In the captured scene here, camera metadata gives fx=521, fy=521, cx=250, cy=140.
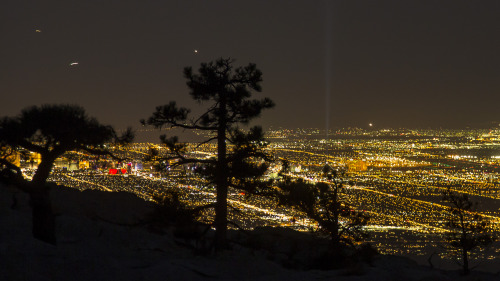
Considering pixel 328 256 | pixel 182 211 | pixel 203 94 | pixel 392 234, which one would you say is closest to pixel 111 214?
pixel 182 211

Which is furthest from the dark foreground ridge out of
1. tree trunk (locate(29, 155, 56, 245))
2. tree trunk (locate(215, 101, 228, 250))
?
tree trunk (locate(215, 101, 228, 250))

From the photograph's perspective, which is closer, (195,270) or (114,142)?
(195,270)

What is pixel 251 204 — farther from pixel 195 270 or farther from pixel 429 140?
pixel 429 140

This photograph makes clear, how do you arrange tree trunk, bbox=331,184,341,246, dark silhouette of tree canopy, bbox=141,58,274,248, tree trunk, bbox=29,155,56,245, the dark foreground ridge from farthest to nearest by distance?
tree trunk, bbox=331,184,341,246 → dark silhouette of tree canopy, bbox=141,58,274,248 → tree trunk, bbox=29,155,56,245 → the dark foreground ridge

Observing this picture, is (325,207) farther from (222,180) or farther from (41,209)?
(41,209)

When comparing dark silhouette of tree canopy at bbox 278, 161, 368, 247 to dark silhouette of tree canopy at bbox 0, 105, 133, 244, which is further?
dark silhouette of tree canopy at bbox 278, 161, 368, 247

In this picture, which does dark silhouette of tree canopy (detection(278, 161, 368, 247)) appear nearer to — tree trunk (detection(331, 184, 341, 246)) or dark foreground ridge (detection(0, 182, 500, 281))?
tree trunk (detection(331, 184, 341, 246))

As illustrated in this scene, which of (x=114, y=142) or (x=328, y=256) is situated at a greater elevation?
(x=114, y=142)
